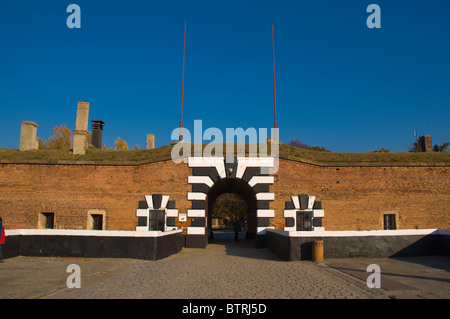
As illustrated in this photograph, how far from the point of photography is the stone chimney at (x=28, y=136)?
20.7 metres

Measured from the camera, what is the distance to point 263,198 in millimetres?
17578

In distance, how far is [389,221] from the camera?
17.9 metres

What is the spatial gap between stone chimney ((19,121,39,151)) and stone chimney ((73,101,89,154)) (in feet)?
10.4

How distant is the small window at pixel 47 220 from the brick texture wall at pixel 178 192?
0.29 meters

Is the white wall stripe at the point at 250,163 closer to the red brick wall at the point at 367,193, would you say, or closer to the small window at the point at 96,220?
the red brick wall at the point at 367,193

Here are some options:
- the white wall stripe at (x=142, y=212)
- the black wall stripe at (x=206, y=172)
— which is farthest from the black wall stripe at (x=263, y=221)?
the white wall stripe at (x=142, y=212)

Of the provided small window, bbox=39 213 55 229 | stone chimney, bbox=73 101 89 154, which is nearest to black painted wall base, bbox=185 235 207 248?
small window, bbox=39 213 55 229

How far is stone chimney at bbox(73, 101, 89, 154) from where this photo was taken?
19.9 metres

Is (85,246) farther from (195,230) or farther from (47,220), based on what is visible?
(47,220)

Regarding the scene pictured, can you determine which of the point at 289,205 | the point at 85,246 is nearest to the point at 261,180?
the point at 289,205

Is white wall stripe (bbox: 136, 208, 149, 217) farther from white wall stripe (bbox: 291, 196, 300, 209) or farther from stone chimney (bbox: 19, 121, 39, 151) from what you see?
stone chimney (bbox: 19, 121, 39, 151)

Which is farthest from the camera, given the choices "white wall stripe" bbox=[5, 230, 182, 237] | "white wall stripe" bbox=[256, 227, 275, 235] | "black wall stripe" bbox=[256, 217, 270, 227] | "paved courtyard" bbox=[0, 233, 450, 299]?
"black wall stripe" bbox=[256, 217, 270, 227]
